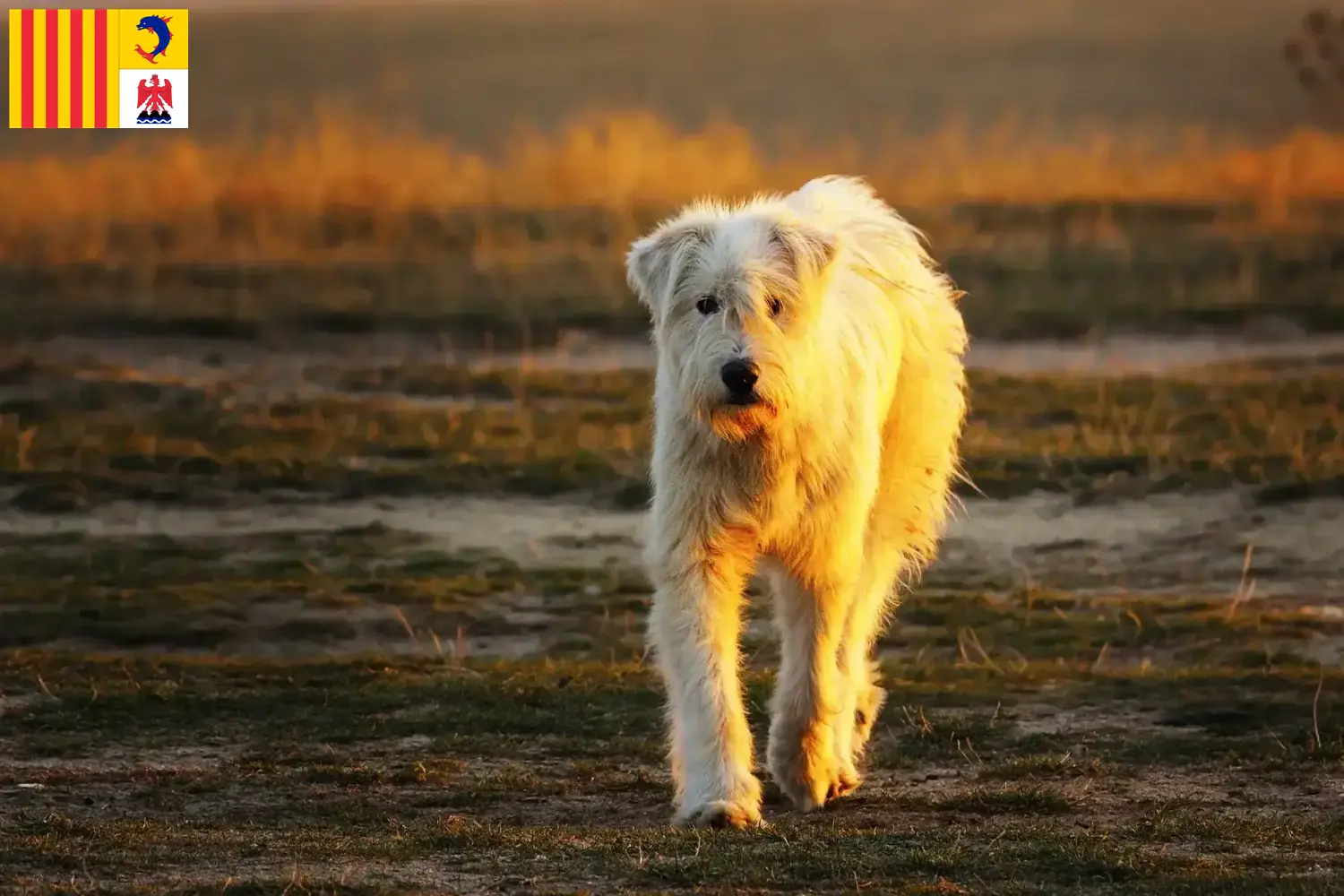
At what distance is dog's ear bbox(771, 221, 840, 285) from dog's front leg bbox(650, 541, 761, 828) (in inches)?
48.1

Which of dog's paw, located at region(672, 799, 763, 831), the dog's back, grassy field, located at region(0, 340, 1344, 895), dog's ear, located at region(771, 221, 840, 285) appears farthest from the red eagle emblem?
dog's paw, located at region(672, 799, 763, 831)

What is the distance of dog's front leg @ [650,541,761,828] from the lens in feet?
28.6

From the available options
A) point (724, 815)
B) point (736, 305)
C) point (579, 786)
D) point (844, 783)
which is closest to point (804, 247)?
point (736, 305)

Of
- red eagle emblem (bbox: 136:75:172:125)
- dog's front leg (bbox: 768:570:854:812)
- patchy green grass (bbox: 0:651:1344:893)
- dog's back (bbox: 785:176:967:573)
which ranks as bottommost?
patchy green grass (bbox: 0:651:1344:893)

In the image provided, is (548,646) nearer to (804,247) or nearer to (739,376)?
(804,247)

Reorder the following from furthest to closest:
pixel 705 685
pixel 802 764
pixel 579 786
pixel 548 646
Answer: pixel 548 646 < pixel 579 786 < pixel 802 764 < pixel 705 685

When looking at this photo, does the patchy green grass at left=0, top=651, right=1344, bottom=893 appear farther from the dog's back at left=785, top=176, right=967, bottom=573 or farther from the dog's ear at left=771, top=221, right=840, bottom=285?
the dog's ear at left=771, top=221, right=840, bottom=285

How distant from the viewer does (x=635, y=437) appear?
19906 mm

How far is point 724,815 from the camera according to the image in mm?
8602

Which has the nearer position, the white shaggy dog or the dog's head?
the dog's head

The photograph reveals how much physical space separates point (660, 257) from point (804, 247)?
0.61m

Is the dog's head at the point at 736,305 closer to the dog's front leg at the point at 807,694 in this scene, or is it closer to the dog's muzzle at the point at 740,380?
the dog's muzzle at the point at 740,380

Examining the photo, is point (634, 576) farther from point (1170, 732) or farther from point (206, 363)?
point (206, 363)

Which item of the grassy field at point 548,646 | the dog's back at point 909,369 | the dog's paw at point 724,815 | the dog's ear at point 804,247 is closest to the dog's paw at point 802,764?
the grassy field at point 548,646
